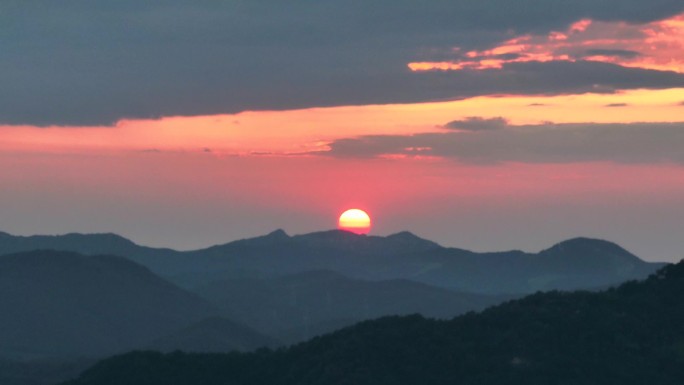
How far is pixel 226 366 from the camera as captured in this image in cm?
14738

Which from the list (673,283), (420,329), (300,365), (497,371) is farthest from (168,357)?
(673,283)

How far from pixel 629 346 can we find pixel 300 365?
1364 inches

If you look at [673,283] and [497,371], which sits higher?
[673,283]

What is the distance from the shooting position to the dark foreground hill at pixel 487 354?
438ft

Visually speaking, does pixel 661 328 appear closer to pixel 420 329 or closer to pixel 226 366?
pixel 420 329

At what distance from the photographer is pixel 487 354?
456 ft

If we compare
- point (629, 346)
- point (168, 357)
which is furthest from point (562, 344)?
point (168, 357)

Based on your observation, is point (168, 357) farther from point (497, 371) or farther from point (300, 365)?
point (497, 371)

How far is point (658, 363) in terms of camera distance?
440 ft

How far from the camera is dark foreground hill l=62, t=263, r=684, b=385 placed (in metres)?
134

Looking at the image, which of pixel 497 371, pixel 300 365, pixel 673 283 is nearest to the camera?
pixel 497 371

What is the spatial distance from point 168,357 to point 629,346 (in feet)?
166

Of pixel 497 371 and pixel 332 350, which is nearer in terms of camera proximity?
pixel 497 371

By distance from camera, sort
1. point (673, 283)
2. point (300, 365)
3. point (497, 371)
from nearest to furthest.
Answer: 1. point (497, 371)
2. point (300, 365)
3. point (673, 283)
